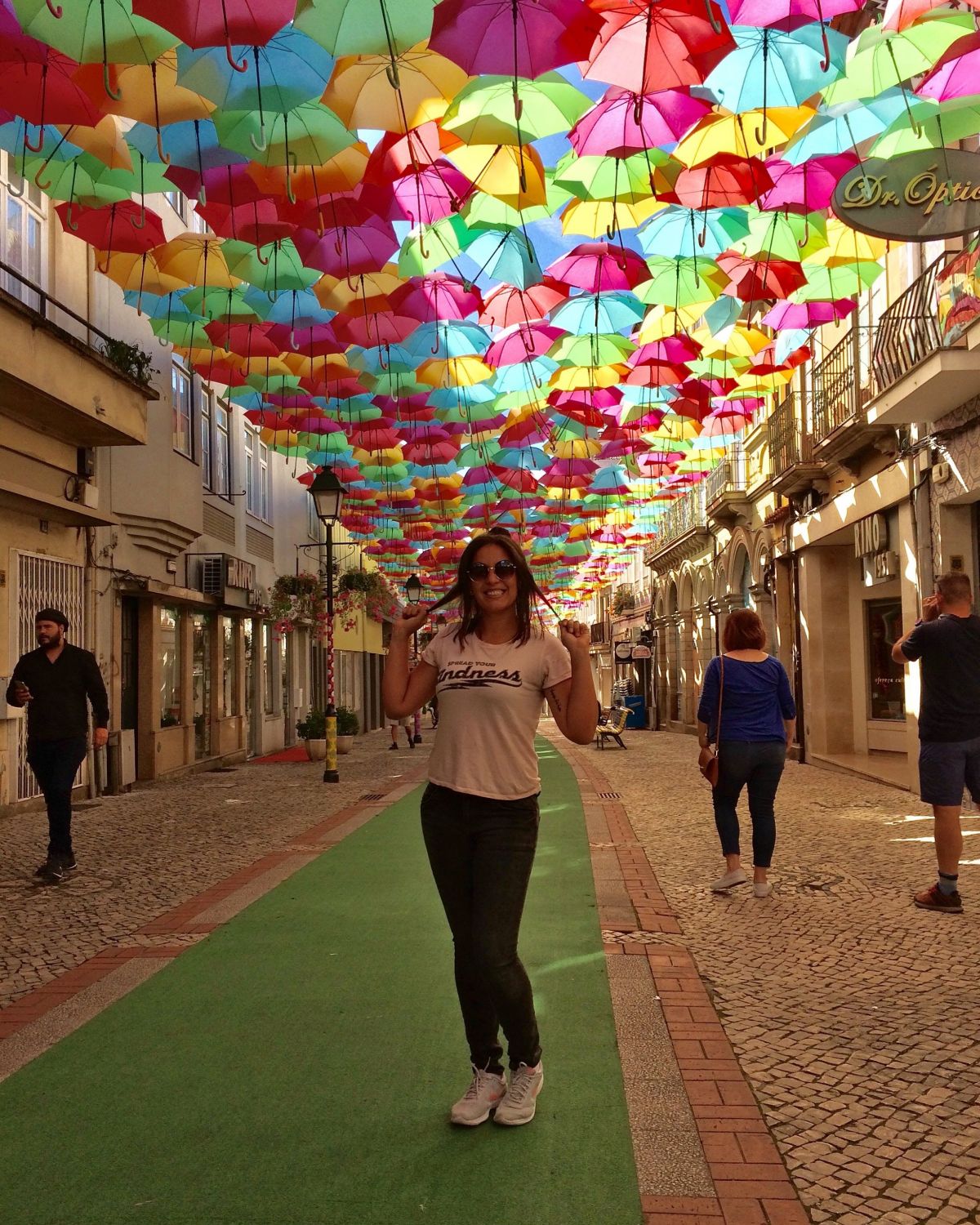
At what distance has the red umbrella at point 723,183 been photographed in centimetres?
700

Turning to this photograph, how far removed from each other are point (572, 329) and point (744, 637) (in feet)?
13.9

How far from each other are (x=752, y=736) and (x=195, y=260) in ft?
19.7

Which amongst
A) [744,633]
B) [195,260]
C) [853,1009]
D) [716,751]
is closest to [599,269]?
[195,260]

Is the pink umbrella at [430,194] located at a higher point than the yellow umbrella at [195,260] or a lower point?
lower

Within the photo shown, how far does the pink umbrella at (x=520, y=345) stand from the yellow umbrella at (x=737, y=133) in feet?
10.9

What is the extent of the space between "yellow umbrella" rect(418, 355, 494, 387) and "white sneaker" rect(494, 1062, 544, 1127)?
8.51 metres

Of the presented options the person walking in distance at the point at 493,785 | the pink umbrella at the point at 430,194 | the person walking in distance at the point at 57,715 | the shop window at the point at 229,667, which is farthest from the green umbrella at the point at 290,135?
the shop window at the point at 229,667

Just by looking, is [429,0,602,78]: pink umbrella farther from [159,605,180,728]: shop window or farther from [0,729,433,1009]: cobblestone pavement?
[159,605,180,728]: shop window

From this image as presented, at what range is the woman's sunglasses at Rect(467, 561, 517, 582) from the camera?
3264 millimetres

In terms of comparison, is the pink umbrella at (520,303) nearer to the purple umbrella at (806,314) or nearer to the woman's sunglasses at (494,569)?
the purple umbrella at (806,314)

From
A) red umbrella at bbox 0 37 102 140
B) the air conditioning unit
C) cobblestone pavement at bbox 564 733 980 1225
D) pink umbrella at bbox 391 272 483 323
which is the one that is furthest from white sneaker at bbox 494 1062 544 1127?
the air conditioning unit

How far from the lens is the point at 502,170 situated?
6.91m

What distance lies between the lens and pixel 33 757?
7438mm

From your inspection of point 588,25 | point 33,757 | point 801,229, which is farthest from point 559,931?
point 801,229
